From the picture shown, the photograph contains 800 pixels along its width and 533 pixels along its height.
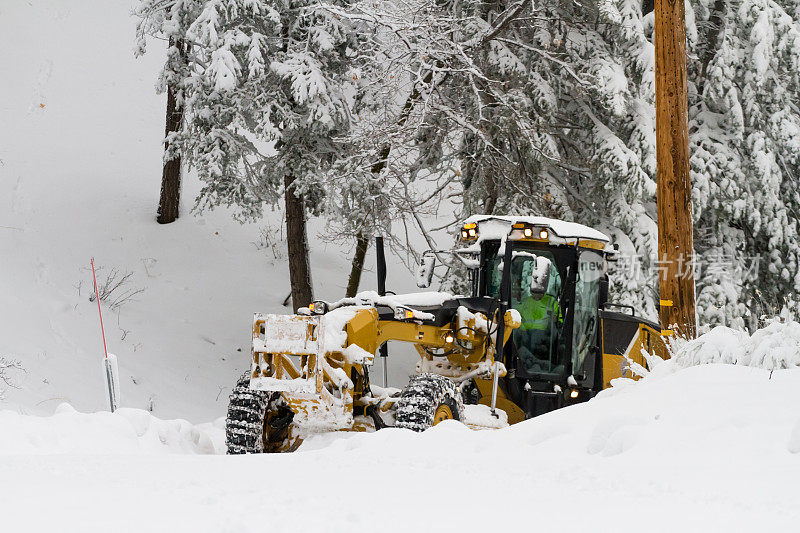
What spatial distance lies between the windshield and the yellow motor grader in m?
0.01

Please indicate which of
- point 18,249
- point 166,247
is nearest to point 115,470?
point 18,249

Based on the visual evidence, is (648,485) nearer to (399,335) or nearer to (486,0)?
(399,335)

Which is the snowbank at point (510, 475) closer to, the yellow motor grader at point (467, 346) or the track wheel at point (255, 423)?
the yellow motor grader at point (467, 346)

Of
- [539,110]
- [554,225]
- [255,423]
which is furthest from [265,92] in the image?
[255,423]

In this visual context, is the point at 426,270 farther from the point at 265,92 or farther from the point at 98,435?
the point at 265,92

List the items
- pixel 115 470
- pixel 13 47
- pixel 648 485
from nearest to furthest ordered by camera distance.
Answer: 1. pixel 648 485
2. pixel 115 470
3. pixel 13 47

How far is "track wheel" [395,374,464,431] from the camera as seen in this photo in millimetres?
7070

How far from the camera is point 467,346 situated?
858 cm

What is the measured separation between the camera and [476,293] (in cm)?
929

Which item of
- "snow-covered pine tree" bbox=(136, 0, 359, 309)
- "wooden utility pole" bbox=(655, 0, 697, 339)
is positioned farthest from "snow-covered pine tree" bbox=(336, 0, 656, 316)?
"wooden utility pole" bbox=(655, 0, 697, 339)

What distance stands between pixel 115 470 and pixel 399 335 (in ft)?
11.3

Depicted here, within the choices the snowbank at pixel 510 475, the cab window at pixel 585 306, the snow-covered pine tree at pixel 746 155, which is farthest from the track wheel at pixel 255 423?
the snow-covered pine tree at pixel 746 155

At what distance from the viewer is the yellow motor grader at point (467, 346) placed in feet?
22.8

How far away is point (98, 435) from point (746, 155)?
11.6 metres
